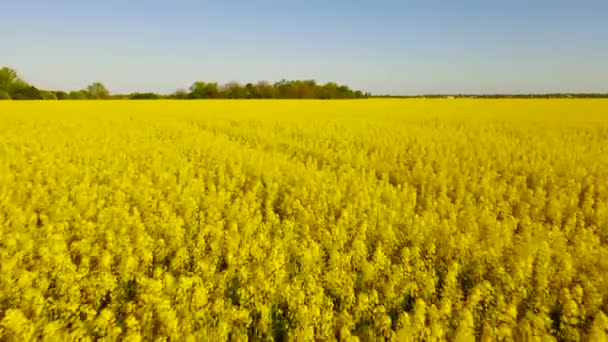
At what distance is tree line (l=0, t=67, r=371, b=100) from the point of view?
157 feet

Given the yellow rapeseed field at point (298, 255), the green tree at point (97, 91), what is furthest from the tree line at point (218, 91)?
the yellow rapeseed field at point (298, 255)

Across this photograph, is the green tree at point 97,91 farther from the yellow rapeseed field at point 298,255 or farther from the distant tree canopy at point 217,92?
the yellow rapeseed field at point 298,255

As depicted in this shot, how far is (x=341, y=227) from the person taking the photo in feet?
12.9

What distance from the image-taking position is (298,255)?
3.38 m

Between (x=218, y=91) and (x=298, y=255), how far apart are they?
55.4m

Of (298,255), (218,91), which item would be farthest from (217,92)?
(298,255)

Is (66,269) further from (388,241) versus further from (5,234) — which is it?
(388,241)

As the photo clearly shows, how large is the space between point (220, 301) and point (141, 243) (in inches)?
51.7

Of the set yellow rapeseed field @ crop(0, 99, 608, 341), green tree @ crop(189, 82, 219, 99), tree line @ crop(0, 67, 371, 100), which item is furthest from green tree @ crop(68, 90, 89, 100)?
yellow rapeseed field @ crop(0, 99, 608, 341)

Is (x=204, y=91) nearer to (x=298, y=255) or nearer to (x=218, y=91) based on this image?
(x=218, y=91)

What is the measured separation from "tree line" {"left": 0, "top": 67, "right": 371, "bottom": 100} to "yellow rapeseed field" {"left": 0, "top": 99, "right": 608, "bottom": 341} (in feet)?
160

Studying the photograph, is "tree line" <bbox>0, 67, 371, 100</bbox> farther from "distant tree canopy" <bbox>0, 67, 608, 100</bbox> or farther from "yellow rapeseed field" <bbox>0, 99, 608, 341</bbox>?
"yellow rapeseed field" <bbox>0, 99, 608, 341</bbox>

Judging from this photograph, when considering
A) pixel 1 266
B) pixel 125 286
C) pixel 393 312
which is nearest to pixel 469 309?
pixel 393 312

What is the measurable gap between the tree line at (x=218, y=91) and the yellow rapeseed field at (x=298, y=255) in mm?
48817
